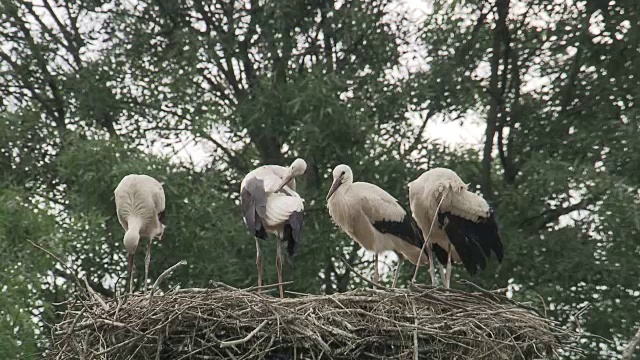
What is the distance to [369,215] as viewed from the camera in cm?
1098

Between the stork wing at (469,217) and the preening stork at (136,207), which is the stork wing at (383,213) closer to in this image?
the stork wing at (469,217)

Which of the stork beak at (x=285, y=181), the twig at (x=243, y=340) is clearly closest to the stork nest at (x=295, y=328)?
the twig at (x=243, y=340)

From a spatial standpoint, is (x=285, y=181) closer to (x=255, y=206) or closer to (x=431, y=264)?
(x=255, y=206)

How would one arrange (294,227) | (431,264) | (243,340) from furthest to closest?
(431,264)
(294,227)
(243,340)

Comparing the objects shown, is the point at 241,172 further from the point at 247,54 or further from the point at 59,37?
the point at 59,37

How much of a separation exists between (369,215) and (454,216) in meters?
0.59

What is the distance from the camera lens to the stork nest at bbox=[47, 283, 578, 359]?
8.96 m

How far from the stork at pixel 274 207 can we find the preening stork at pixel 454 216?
2.71 feet

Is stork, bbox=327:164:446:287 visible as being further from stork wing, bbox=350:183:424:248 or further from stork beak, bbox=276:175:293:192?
stork beak, bbox=276:175:293:192

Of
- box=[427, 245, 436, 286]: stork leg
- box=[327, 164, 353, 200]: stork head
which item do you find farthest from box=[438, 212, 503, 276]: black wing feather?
box=[327, 164, 353, 200]: stork head

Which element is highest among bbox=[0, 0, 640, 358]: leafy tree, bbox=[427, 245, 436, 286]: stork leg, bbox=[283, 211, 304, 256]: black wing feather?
bbox=[0, 0, 640, 358]: leafy tree

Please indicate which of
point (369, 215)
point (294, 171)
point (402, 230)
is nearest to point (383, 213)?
point (369, 215)

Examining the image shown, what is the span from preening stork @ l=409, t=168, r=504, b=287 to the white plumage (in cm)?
15

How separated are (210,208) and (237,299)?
20.5ft
